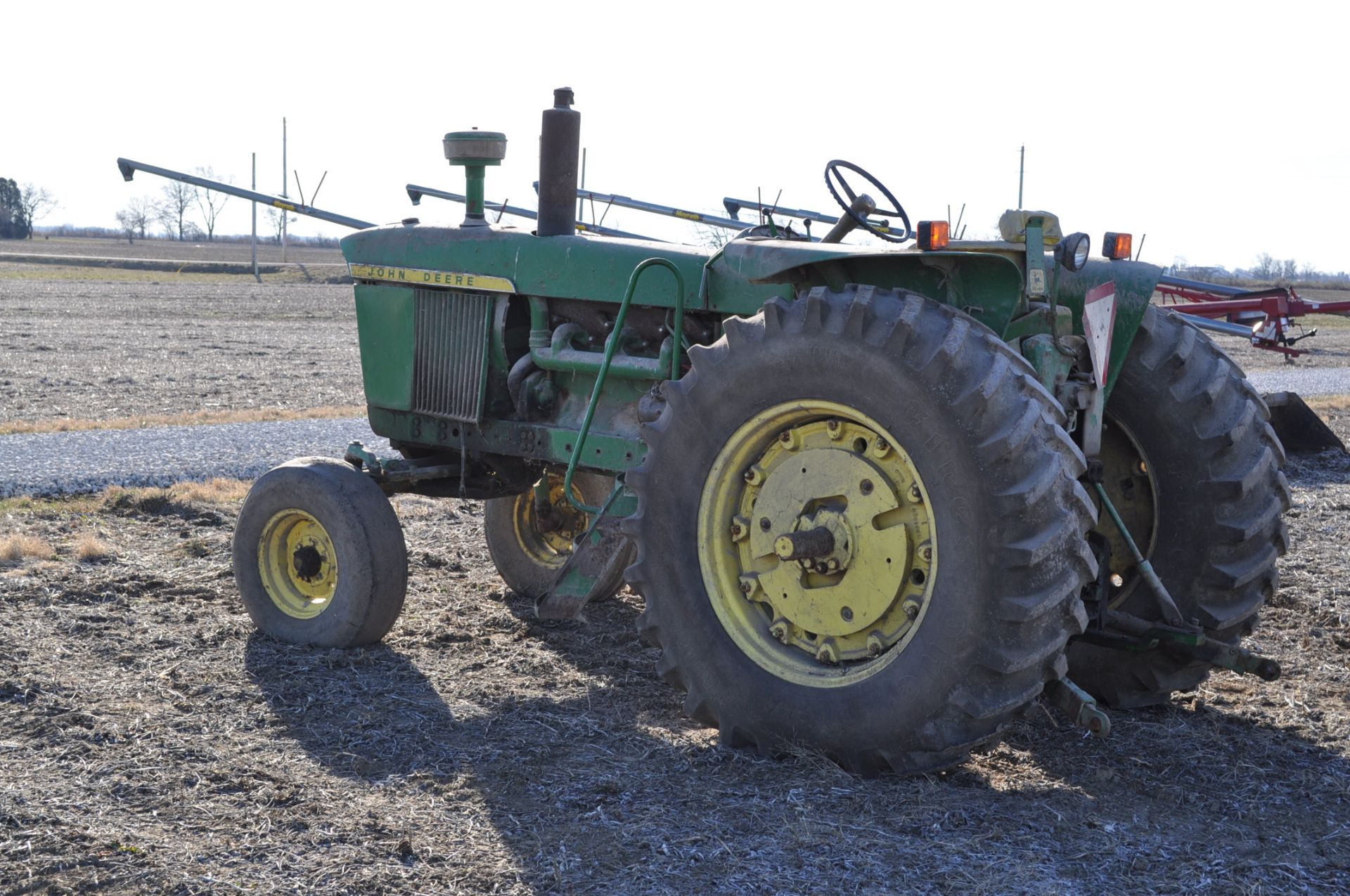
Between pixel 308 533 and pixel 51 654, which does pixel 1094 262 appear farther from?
pixel 51 654

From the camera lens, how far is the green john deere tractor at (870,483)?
11.7ft

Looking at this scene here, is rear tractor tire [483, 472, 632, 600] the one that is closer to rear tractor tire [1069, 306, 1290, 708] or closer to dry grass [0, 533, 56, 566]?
dry grass [0, 533, 56, 566]

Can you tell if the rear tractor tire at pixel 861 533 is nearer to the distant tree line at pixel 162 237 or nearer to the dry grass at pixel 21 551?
the dry grass at pixel 21 551

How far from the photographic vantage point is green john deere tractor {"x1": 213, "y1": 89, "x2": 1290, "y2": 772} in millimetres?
3568

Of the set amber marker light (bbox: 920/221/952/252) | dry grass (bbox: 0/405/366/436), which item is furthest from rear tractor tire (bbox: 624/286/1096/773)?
dry grass (bbox: 0/405/366/436)

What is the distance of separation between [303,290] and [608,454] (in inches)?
1433

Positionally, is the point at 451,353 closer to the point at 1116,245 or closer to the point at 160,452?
the point at 1116,245

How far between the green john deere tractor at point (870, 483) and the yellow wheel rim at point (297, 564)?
1cm

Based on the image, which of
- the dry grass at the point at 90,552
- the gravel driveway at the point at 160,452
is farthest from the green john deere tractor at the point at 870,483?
the gravel driveway at the point at 160,452

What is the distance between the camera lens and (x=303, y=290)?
1561 inches

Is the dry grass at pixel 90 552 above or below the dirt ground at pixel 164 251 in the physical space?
below

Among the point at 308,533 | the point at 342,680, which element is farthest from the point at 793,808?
the point at 308,533

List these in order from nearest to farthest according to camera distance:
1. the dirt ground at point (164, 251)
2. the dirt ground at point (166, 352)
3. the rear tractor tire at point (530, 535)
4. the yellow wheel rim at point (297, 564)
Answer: the yellow wheel rim at point (297, 564) → the rear tractor tire at point (530, 535) → the dirt ground at point (166, 352) → the dirt ground at point (164, 251)

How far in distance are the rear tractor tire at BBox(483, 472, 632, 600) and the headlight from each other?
9.70ft
